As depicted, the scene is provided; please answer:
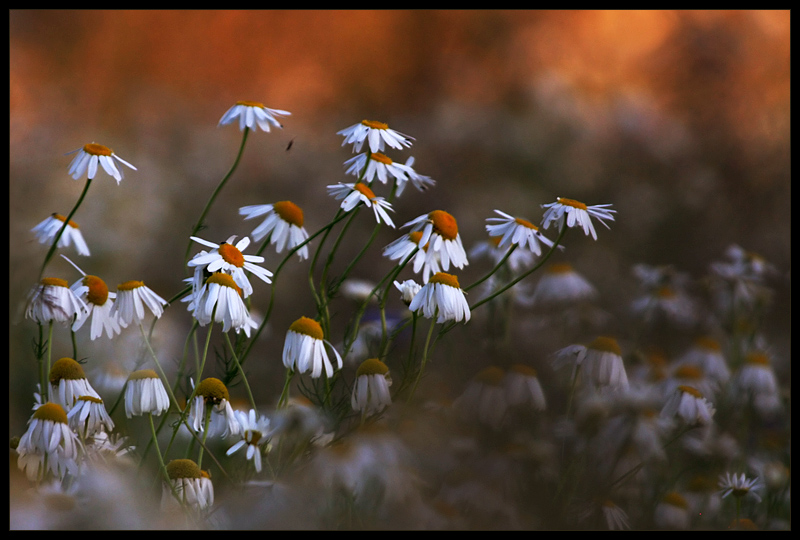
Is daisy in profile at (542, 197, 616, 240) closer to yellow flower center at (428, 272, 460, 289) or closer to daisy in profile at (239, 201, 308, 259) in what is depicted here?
yellow flower center at (428, 272, 460, 289)

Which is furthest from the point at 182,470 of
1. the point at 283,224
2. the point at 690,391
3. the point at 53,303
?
the point at 690,391

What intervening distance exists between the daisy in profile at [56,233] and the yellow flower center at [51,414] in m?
0.25

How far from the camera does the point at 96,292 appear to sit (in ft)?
2.69

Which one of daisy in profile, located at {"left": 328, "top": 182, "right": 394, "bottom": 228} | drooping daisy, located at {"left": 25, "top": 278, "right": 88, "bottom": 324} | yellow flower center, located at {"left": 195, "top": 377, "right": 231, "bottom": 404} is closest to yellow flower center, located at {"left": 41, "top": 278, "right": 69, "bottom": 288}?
drooping daisy, located at {"left": 25, "top": 278, "right": 88, "bottom": 324}

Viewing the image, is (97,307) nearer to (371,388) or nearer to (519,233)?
(371,388)

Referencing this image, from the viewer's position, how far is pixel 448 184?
5.74 ft

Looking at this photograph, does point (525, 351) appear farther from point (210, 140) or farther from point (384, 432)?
point (210, 140)

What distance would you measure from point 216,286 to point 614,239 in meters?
1.28

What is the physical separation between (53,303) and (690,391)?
0.85m

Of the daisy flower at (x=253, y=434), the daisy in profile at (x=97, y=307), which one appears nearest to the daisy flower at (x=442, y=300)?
the daisy flower at (x=253, y=434)

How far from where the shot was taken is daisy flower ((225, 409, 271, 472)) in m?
0.74

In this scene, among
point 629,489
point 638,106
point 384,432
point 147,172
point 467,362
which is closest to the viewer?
point 384,432

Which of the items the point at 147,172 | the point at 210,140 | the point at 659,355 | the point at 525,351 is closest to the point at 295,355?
the point at 525,351
